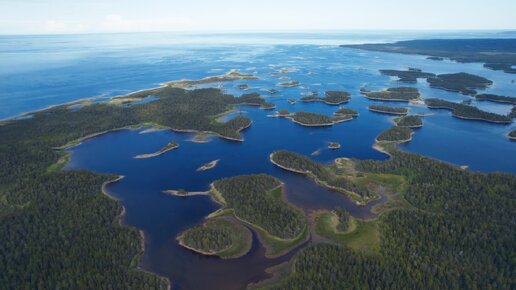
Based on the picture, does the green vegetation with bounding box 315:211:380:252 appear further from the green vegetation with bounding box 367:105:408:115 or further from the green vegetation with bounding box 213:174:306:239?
the green vegetation with bounding box 367:105:408:115

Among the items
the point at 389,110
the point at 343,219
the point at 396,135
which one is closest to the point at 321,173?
the point at 343,219

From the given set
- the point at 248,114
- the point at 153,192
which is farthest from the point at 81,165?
the point at 248,114

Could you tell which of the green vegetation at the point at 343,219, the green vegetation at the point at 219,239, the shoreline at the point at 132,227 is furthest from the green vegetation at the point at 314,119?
the shoreline at the point at 132,227

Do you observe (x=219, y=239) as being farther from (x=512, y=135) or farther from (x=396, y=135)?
(x=512, y=135)

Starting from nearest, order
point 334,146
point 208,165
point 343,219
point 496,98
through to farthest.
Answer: point 343,219 → point 208,165 → point 334,146 → point 496,98

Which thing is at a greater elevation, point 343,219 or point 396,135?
point 396,135

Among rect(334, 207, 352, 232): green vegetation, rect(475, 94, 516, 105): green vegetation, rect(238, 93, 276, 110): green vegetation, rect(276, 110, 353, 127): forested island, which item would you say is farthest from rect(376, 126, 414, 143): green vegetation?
rect(475, 94, 516, 105): green vegetation

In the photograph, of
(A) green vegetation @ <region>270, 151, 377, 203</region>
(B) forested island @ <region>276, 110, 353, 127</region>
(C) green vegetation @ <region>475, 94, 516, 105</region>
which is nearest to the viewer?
(A) green vegetation @ <region>270, 151, 377, 203</region>
